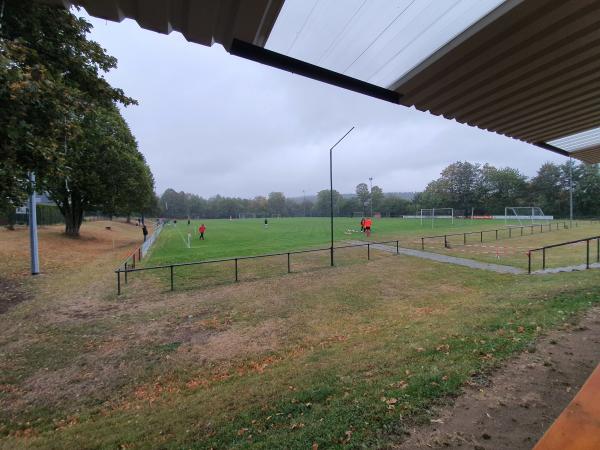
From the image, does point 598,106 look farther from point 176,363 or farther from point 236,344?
point 176,363

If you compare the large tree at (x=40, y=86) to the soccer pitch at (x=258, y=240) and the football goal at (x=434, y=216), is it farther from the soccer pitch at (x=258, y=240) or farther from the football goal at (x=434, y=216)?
the football goal at (x=434, y=216)

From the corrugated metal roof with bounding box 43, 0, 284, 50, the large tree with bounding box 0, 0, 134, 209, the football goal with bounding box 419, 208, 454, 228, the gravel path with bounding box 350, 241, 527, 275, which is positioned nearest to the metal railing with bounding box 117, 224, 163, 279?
the large tree with bounding box 0, 0, 134, 209

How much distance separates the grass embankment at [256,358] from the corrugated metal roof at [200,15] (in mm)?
3792

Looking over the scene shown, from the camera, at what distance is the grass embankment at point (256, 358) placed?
11.5 feet

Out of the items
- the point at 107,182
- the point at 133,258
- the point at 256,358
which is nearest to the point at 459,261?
the point at 256,358

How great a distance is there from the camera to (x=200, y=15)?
2.68m

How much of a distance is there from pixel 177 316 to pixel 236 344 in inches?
110

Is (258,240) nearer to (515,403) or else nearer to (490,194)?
(515,403)

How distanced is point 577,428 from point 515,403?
8.19ft

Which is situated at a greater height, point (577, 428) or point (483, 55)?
point (483, 55)

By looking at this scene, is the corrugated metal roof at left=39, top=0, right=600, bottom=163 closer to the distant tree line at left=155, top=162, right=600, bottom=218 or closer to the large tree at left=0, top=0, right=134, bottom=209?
the large tree at left=0, top=0, right=134, bottom=209

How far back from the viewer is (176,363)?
5.86 metres

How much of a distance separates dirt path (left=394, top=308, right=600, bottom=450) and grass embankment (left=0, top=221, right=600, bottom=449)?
0.71 feet

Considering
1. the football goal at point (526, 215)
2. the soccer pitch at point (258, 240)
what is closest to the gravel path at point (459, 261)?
the soccer pitch at point (258, 240)
